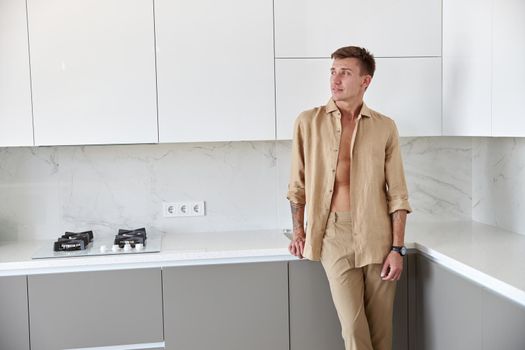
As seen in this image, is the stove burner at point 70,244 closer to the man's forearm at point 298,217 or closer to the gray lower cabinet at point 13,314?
the gray lower cabinet at point 13,314

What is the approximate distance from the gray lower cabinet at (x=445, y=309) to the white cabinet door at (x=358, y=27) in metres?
1.04

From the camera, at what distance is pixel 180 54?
293 cm

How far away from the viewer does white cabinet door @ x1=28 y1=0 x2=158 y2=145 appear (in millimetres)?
2859

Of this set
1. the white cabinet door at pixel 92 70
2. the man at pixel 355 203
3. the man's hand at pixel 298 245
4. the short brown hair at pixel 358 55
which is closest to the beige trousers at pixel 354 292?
the man at pixel 355 203

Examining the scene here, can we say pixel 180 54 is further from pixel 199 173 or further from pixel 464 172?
pixel 464 172

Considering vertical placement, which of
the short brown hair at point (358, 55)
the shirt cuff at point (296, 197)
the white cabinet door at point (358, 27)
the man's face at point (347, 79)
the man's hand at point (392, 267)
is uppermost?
the white cabinet door at point (358, 27)

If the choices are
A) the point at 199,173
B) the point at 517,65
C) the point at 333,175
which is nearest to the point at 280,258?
the point at 333,175

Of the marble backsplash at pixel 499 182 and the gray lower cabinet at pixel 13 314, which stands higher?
the marble backsplash at pixel 499 182

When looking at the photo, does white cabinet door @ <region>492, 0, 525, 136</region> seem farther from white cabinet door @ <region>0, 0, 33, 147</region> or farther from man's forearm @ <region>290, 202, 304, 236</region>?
white cabinet door @ <region>0, 0, 33, 147</region>

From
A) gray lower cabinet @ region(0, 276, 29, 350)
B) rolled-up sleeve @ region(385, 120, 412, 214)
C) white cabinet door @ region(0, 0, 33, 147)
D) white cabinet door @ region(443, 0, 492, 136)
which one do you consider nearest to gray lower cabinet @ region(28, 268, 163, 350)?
gray lower cabinet @ region(0, 276, 29, 350)

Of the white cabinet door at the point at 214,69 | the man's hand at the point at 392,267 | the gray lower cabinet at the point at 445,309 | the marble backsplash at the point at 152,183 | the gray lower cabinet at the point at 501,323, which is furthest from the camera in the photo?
the marble backsplash at the point at 152,183

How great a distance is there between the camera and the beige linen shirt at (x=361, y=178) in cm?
260

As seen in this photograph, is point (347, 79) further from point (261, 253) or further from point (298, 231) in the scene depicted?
point (261, 253)

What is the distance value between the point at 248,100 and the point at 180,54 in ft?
1.25
